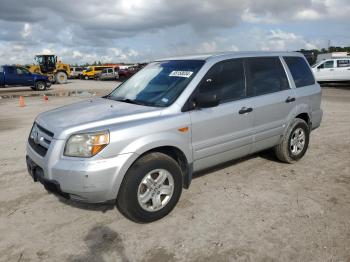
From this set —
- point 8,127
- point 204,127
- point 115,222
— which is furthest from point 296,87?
point 8,127

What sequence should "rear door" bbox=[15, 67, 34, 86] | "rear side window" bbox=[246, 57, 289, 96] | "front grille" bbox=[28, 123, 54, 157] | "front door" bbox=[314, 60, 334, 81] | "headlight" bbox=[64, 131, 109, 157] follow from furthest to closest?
1. "rear door" bbox=[15, 67, 34, 86]
2. "front door" bbox=[314, 60, 334, 81]
3. "rear side window" bbox=[246, 57, 289, 96]
4. "front grille" bbox=[28, 123, 54, 157]
5. "headlight" bbox=[64, 131, 109, 157]

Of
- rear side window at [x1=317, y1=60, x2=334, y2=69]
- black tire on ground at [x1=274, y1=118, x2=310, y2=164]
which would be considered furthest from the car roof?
rear side window at [x1=317, y1=60, x2=334, y2=69]

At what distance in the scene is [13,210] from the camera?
159 inches

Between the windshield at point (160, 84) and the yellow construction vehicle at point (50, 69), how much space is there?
31323 millimetres

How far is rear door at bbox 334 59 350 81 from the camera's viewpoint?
21.4m

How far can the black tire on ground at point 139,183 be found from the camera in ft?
11.2

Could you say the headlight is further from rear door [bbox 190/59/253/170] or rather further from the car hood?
rear door [bbox 190/59/253/170]

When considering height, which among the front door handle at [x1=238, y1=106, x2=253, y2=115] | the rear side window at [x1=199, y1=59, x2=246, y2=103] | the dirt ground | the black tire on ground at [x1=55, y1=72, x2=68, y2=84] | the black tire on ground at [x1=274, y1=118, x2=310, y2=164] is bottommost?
the dirt ground

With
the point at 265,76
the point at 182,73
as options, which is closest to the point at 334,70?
the point at 265,76

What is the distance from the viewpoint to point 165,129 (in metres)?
3.62

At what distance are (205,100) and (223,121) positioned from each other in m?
0.54

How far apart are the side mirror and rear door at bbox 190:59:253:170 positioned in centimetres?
10

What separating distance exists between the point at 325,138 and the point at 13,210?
243 inches

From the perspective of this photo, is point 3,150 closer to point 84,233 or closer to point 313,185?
point 84,233
